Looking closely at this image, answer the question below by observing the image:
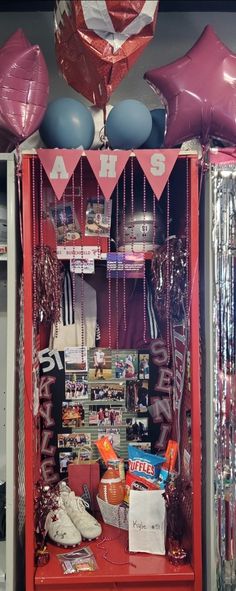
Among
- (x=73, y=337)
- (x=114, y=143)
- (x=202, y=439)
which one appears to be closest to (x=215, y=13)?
(x=114, y=143)

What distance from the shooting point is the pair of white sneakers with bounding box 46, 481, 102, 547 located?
5.61 feet

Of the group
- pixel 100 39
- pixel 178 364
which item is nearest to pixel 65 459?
pixel 178 364

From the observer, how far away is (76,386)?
2.01m

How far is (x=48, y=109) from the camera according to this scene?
5.56 ft

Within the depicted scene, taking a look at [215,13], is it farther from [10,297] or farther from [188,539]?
[188,539]

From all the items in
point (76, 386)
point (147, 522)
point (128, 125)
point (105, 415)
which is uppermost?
point (128, 125)

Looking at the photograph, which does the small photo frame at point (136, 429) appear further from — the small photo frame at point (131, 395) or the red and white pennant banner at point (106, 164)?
the red and white pennant banner at point (106, 164)

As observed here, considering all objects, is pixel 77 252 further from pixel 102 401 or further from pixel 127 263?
pixel 102 401

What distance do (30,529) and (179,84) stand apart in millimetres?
1486

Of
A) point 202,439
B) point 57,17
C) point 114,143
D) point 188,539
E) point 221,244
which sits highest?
point 57,17

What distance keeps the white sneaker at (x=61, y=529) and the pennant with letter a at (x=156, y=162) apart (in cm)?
115

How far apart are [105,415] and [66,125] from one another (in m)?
1.10

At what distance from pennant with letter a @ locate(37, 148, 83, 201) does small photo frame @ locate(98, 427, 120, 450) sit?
989 millimetres

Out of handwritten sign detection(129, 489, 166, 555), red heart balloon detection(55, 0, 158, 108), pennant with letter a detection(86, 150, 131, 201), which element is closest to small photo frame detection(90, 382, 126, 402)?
handwritten sign detection(129, 489, 166, 555)
